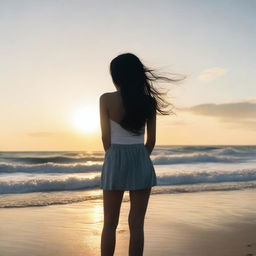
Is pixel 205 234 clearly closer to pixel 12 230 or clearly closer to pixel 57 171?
pixel 12 230

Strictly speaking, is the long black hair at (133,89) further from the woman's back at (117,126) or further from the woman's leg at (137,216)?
the woman's leg at (137,216)

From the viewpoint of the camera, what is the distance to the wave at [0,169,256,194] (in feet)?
36.4

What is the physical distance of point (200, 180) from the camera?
44.6 feet

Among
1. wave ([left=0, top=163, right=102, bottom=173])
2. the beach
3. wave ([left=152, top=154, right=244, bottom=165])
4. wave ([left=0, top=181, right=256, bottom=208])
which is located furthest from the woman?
wave ([left=152, top=154, right=244, bottom=165])

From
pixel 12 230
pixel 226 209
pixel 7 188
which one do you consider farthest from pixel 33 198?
pixel 226 209

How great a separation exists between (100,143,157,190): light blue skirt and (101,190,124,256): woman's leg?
79mm

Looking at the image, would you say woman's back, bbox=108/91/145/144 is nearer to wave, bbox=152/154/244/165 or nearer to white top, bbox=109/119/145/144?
white top, bbox=109/119/145/144

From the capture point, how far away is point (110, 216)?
3.40 metres

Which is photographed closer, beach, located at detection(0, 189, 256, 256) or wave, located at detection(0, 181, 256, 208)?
beach, located at detection(0, 189, 256, 256)

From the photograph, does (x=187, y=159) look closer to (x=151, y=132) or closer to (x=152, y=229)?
(x=152, y=229)

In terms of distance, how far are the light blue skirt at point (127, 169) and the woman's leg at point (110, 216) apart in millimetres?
79

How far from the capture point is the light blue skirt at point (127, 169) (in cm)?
330

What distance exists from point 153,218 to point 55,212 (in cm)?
169

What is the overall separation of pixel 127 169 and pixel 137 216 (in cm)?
40
